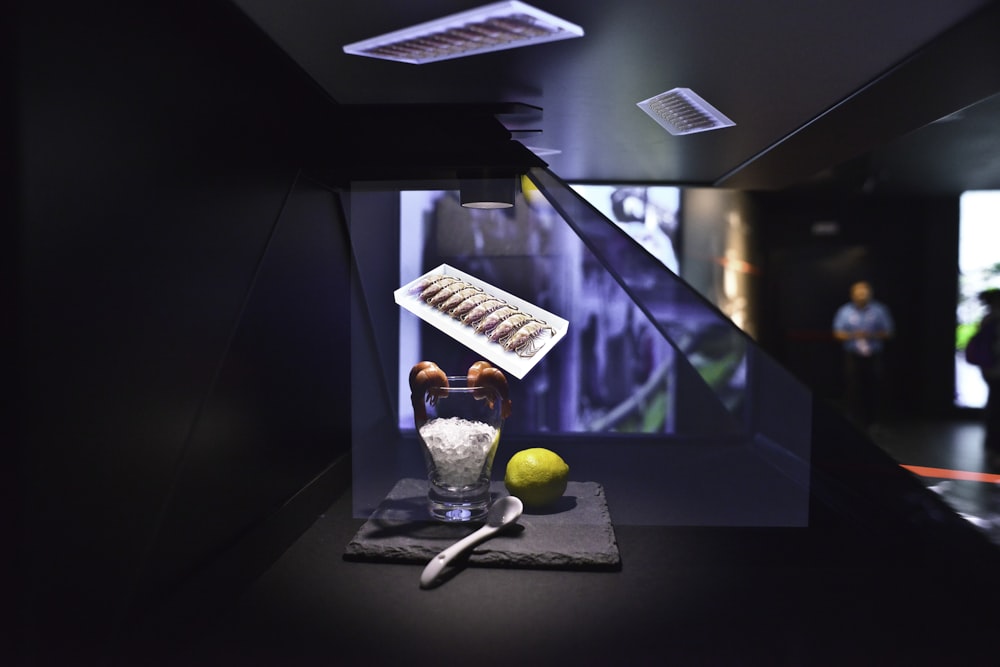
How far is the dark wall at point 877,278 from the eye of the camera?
4762mm

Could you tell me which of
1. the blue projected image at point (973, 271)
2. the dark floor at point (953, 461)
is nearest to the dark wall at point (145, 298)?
the dark floor at point (953, 461)

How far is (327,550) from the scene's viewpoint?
0.74 meters

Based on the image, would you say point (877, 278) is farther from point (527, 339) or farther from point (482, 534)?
point (482, 534)

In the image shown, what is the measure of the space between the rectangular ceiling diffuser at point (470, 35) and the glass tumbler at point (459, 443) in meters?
0.37

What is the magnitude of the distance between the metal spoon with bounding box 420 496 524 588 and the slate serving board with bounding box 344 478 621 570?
15mm

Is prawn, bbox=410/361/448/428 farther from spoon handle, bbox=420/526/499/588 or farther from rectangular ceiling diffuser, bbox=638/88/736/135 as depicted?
rectangular ceiling diffuser, bbox=638/88/736/135

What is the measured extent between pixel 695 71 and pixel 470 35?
25 cm

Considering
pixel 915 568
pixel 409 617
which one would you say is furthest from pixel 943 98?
pixel 409 617

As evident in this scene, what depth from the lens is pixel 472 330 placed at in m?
0.82

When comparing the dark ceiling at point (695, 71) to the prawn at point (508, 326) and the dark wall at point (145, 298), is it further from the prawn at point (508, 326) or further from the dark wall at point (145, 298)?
the prawn at point (508, 326)

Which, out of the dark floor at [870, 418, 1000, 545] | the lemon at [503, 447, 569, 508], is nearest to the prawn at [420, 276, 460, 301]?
the lemon at [503, 447, 569, 508]

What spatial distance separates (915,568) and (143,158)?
2.85 ft

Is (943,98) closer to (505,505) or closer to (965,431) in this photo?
(505,505)

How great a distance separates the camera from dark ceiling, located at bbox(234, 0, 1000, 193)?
553 millimetres
